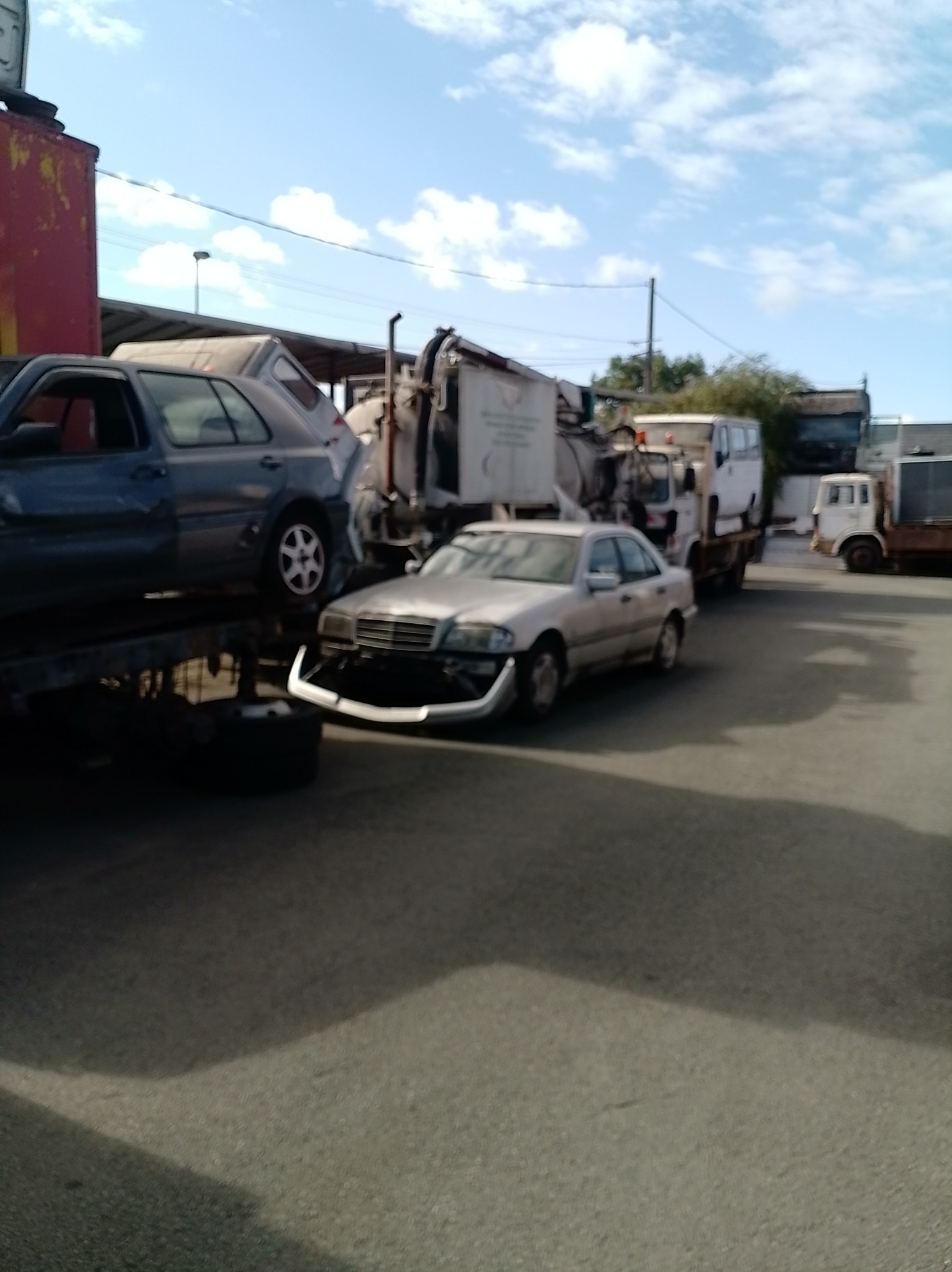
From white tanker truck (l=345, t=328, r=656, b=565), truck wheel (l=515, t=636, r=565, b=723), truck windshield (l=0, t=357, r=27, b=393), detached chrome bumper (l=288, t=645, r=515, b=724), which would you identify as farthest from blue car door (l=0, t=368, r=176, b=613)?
white tanker truck (l=345, t=328, r=656, b=565)

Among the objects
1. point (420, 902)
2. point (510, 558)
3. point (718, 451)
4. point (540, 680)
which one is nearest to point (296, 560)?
point (540, 680)

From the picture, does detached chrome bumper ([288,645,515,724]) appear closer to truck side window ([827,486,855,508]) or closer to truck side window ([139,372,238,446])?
truck side window ([139,372,238,446])

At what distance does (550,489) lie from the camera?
15.8 meters

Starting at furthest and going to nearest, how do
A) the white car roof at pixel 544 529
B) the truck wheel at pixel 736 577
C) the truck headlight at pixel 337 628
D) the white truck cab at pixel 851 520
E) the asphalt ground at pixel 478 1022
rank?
the white truck cab at pixel 851 520 → the truck wheel at pixel 736 577 → the white car roof at pixel 544 529 → the truck headlight at pixel 337 628 → the asphalt ground at pixel 478 1022

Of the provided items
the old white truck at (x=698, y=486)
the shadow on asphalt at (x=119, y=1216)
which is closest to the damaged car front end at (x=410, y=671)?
the shadow on asphalt at (x=119, y=1216)

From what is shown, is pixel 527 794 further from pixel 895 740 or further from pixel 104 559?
pixel 895 740

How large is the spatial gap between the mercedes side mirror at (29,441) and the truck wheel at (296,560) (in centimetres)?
175

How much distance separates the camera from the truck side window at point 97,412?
21.7ft

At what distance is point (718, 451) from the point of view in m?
21.0

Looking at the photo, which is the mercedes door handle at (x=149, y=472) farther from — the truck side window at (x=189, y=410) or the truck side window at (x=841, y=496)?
the truck side window at (x=841, y=496)

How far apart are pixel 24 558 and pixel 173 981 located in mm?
2346

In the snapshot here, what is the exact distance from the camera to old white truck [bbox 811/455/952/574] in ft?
92.9

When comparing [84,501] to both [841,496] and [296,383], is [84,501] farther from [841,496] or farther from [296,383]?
[841,496]

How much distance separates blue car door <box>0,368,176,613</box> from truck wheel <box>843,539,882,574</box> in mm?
25121
